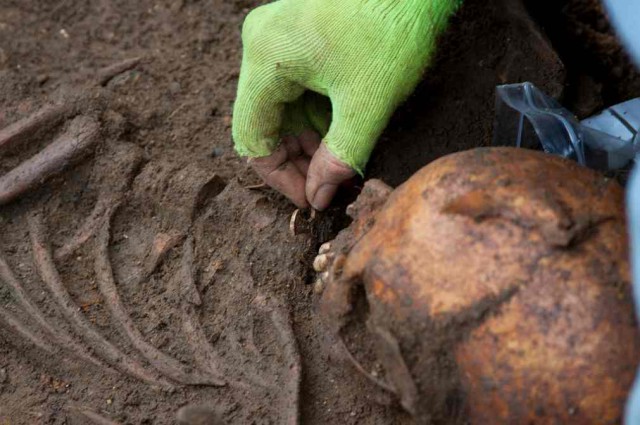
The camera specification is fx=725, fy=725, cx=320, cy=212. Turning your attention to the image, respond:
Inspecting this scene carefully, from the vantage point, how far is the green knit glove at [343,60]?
161 centimetres

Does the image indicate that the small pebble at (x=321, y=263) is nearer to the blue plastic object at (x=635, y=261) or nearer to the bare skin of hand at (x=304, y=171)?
the bare skin of hand at (x=304, y=171)

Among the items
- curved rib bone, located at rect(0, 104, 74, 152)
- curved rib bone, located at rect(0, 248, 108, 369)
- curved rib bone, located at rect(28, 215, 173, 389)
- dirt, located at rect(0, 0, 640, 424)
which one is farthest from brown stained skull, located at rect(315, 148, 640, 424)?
curved rib bone, located at rect(0, 104, 74, 152)

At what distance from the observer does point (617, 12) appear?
1243 mm

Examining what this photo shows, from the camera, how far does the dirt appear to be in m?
1.48

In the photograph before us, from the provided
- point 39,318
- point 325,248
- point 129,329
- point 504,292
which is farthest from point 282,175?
point 504,292

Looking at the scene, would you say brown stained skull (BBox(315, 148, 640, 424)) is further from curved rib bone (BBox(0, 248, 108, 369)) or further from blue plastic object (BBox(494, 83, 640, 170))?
curved rib bone (BBox(0, 248, 108, 369))

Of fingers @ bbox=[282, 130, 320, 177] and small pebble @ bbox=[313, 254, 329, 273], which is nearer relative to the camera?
small pebble @ bbox=[313, 254, 329, 273]

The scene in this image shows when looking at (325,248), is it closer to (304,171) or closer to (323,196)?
(323,196)

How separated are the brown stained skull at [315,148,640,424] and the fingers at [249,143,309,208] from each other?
22.6 inches

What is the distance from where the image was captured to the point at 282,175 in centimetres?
176

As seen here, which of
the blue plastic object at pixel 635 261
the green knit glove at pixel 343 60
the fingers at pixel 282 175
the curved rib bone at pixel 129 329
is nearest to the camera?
the blue plastic object at pixel 635 261

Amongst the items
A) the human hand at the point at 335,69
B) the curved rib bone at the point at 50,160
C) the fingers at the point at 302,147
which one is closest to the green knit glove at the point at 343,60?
the human hand at the point at 335,69

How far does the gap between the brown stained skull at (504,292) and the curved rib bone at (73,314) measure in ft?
1.83

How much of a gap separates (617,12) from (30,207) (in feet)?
4.51
